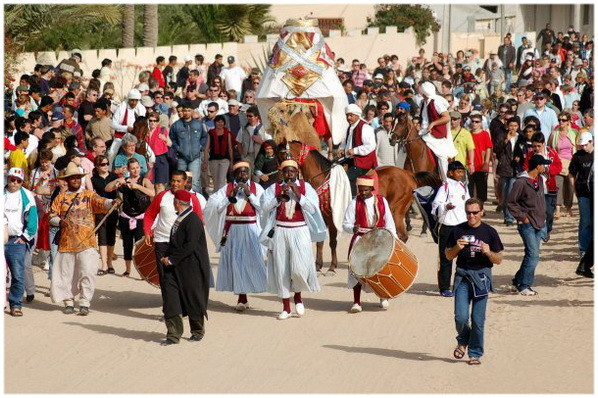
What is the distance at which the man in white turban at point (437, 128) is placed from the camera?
2056 cm

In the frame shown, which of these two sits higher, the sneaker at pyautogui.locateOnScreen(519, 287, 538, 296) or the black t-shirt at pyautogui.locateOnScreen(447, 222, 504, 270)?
the black t-shirt at pyautogui.locateOnScreen(447, 222, 504, 270)

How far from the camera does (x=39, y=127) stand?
66.9 ft

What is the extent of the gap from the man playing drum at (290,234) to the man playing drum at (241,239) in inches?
10.3

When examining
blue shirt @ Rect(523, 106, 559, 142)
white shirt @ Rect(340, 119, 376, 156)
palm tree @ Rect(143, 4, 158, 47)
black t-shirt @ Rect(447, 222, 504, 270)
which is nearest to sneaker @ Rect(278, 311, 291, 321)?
black t-shirt @ Rect(447, 222, 504, 270)

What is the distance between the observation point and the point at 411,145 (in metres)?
20.3

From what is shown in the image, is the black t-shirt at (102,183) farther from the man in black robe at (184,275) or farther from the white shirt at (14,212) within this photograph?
the man in black robe at (184,275)

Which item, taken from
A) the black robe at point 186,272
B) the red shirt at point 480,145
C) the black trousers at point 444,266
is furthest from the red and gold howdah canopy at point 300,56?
the black robe at point 186,272

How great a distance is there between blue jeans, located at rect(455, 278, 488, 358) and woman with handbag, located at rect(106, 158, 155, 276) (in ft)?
18.2

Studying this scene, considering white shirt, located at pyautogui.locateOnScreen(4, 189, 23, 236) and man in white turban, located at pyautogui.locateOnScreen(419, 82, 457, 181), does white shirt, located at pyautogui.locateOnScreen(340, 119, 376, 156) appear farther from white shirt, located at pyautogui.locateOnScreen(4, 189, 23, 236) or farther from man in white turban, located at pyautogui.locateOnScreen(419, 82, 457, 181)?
white shirt, located at pyautogui.locateOnScreen(4, 189, 23, 236)

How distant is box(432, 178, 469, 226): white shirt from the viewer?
631 inches

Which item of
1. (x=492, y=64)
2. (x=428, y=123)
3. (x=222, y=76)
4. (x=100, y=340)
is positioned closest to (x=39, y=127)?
(x=428, y=123)

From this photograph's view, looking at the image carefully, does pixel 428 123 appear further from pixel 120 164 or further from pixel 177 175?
pixel 177 175

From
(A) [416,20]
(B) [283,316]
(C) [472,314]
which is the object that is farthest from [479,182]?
(A) [416,20]

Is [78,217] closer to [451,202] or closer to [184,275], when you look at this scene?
[184,275]
